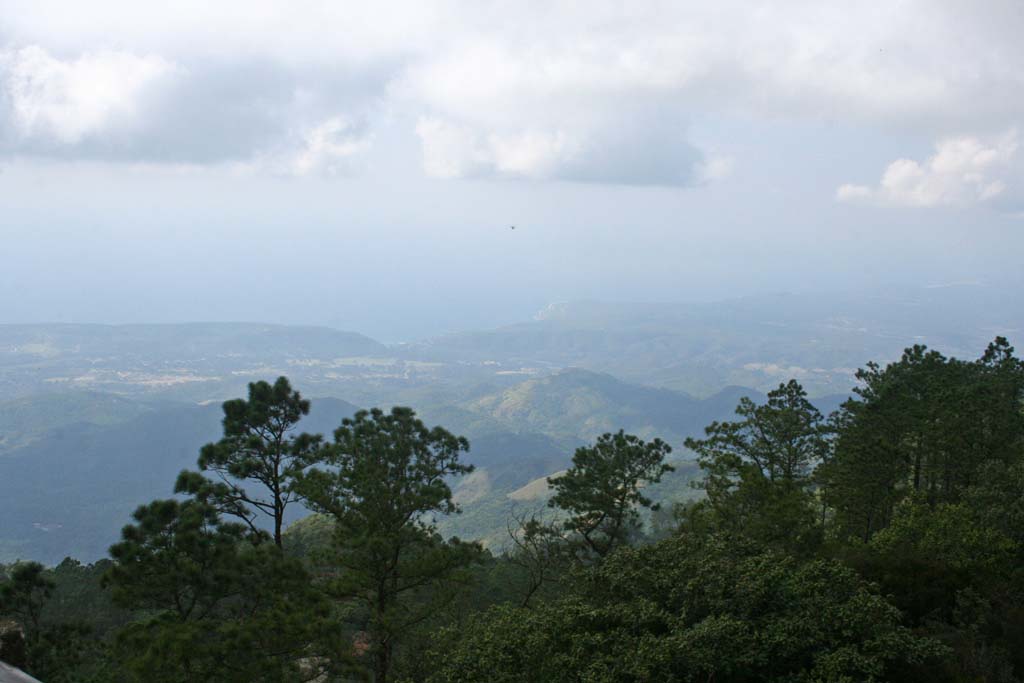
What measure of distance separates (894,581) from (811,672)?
383 inches

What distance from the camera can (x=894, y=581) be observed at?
2359 centimetres

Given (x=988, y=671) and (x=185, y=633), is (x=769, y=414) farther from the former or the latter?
(x=185, y=633)

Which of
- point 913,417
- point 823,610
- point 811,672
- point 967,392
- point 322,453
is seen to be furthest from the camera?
point 913,417

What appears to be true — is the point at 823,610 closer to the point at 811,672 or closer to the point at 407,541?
the point at 811,672

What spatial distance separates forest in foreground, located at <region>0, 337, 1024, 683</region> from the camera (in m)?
16.5

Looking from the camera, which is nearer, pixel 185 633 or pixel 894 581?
pixel 185 633

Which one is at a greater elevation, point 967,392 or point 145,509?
point 967,392

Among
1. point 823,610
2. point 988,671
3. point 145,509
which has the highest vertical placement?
point 145,509

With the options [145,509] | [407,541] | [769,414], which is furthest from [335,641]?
[769,414]

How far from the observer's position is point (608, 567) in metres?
20.0

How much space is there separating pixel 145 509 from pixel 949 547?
24.6 m

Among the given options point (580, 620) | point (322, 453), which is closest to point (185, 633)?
point (580, 620)

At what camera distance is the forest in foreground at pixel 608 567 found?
1652 centimetres

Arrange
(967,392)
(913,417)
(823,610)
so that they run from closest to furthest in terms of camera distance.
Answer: (823,610) < (967,392) < (913,417)
